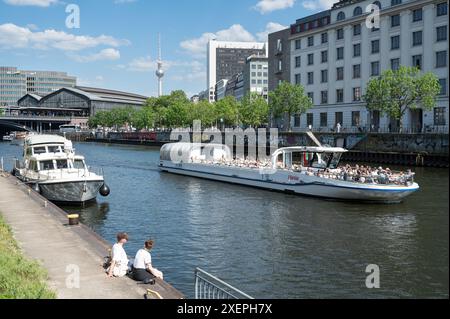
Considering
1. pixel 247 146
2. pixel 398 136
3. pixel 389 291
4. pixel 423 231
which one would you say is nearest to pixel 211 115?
pixel 247 146

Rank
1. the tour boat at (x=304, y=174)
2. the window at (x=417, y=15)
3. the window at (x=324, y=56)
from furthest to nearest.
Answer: the window at (x=324, y=56) < the window at (x=417, y=15) < the tour boat at (x=304, y=174)

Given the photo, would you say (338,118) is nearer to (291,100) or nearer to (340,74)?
(340,74)

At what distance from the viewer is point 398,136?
73750 mm

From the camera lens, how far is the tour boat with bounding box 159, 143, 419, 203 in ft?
132

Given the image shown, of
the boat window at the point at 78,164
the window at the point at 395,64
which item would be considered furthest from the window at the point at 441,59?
the boat window at the point at 78,164

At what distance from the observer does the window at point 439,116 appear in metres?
74.4

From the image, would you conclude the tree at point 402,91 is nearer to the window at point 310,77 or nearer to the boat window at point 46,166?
the window at point 310,77

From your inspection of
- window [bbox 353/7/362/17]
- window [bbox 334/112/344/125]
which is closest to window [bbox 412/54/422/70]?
window [bbox 353/7/362/17]

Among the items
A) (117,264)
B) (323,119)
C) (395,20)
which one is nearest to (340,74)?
(323,119)

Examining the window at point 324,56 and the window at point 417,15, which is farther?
the window at point 324,56

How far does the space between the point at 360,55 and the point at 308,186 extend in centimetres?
5370

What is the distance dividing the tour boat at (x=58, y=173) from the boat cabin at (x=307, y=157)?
16935 mm

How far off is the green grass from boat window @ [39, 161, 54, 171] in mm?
22942
